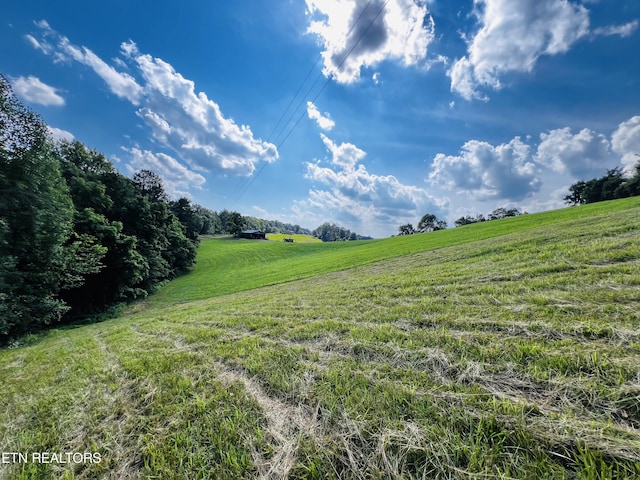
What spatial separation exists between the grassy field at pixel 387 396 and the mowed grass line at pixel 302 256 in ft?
45.7

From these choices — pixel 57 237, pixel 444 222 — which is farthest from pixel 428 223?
pixel 57 237

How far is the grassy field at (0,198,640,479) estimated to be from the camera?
1637mm

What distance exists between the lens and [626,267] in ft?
13.9

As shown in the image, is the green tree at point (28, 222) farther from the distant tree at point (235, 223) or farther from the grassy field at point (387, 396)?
the distant tree at point (235, 223)

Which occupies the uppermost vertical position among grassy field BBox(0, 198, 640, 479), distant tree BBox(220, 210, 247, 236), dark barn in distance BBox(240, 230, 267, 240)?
distant tree BBox(220, 210, 247, 236)

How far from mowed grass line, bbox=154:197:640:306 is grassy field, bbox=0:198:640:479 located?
548 inches

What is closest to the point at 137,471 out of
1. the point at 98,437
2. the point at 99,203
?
the point at 98,437

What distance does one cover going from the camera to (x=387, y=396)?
227cm

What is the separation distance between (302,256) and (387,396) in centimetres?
3655

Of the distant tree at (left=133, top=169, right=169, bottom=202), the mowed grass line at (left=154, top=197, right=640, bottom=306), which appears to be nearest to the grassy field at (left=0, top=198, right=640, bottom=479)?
the mowed grass line at (left=154, top=197, right=640, bottom=306)

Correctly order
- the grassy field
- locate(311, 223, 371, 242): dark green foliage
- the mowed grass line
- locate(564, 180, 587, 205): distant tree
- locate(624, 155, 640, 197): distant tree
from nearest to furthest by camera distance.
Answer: the grassy field < the mowed grass line < locate(624, 155, 640, 197): distant tree < locate(564, 180, 587, 205): distant tree < locate(311, 223, 371, 242): dark green foliage

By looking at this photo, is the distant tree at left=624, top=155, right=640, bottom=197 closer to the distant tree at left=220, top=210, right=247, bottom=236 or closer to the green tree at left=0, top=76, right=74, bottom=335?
the green tree at left=0, top=76, right=74, bottom=335

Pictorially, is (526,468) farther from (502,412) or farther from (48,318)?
(48,318)

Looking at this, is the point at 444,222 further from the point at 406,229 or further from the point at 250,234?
the point at 250,234
